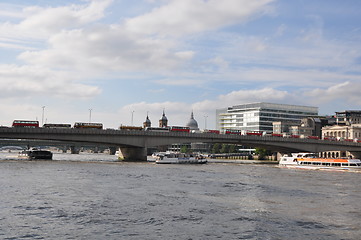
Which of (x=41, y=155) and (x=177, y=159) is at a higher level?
(x=41, y=155)

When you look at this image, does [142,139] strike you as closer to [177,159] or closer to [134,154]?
[134,154]

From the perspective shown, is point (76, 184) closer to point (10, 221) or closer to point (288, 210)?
point (10, 221)

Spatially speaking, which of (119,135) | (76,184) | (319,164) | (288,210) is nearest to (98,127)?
(119,135)

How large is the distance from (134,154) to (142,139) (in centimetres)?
914

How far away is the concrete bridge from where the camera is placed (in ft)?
345

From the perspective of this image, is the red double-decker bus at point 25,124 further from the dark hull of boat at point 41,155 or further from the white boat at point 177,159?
the white boat at point 177,159

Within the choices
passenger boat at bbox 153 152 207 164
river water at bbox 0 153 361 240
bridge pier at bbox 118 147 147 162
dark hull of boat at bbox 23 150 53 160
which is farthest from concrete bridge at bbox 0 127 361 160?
river water at bbox 0 153 361 240

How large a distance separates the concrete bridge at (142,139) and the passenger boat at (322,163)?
19.8m

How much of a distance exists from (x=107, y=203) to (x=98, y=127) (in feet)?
272

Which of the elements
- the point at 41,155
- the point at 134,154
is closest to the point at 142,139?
the point at 134,154

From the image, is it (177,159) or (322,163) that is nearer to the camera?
(322,163)

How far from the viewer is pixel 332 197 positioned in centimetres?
4578

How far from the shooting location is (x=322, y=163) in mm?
98688

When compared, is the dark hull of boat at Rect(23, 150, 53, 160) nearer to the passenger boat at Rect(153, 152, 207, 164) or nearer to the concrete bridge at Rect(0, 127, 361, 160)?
the concrete bridge at Rect(0, 127, 361, 160)
